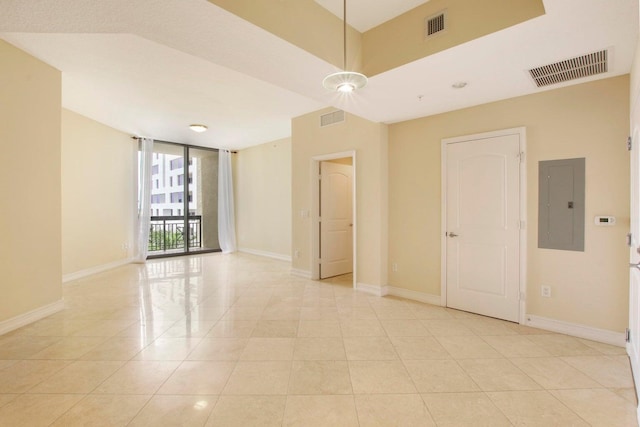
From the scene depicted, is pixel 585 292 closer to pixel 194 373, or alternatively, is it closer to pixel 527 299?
pixel 527 299

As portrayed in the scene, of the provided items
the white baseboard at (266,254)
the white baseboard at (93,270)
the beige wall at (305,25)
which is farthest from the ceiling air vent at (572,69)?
the white baseboard at (93,270)

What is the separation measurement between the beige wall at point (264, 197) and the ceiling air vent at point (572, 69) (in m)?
5.02

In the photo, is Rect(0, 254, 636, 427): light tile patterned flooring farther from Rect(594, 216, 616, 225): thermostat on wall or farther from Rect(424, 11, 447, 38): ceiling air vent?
Rect(424, 11, 447, 38): ceiling air vent

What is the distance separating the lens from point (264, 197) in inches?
296

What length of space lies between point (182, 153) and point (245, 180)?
5.73 feet

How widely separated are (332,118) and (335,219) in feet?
5.95

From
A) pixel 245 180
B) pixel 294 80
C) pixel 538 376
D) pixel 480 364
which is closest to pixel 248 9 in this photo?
pixel 294 80

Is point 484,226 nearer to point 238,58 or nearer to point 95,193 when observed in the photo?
point 238,58

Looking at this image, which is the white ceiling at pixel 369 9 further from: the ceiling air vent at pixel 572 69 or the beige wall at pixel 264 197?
the beige wall at pixel 264 197

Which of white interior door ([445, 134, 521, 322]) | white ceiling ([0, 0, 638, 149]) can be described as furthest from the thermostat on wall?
white ceiling ([0, 0, 638, 149])

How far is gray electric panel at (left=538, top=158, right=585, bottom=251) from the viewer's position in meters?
2.85

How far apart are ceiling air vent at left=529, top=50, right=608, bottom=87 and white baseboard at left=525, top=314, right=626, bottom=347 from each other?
7.87ft

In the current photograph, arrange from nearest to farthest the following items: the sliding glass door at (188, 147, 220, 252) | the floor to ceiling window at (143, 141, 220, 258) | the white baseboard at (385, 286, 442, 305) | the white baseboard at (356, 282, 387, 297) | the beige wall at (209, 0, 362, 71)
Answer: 1. the beige wall at (209, 0, 362, 71)
2. the white baseboard at (385, 286, 442, 305)
3. the white baseboard at (356, 282, 387, 297)
4. the floor to ceiling window at (143, 141, 220, 258)
5. the sliding glass door at (188, 147, 220, 252)

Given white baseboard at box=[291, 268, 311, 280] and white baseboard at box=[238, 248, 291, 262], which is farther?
white baseboard at box=[238, 248, 291, 262]
